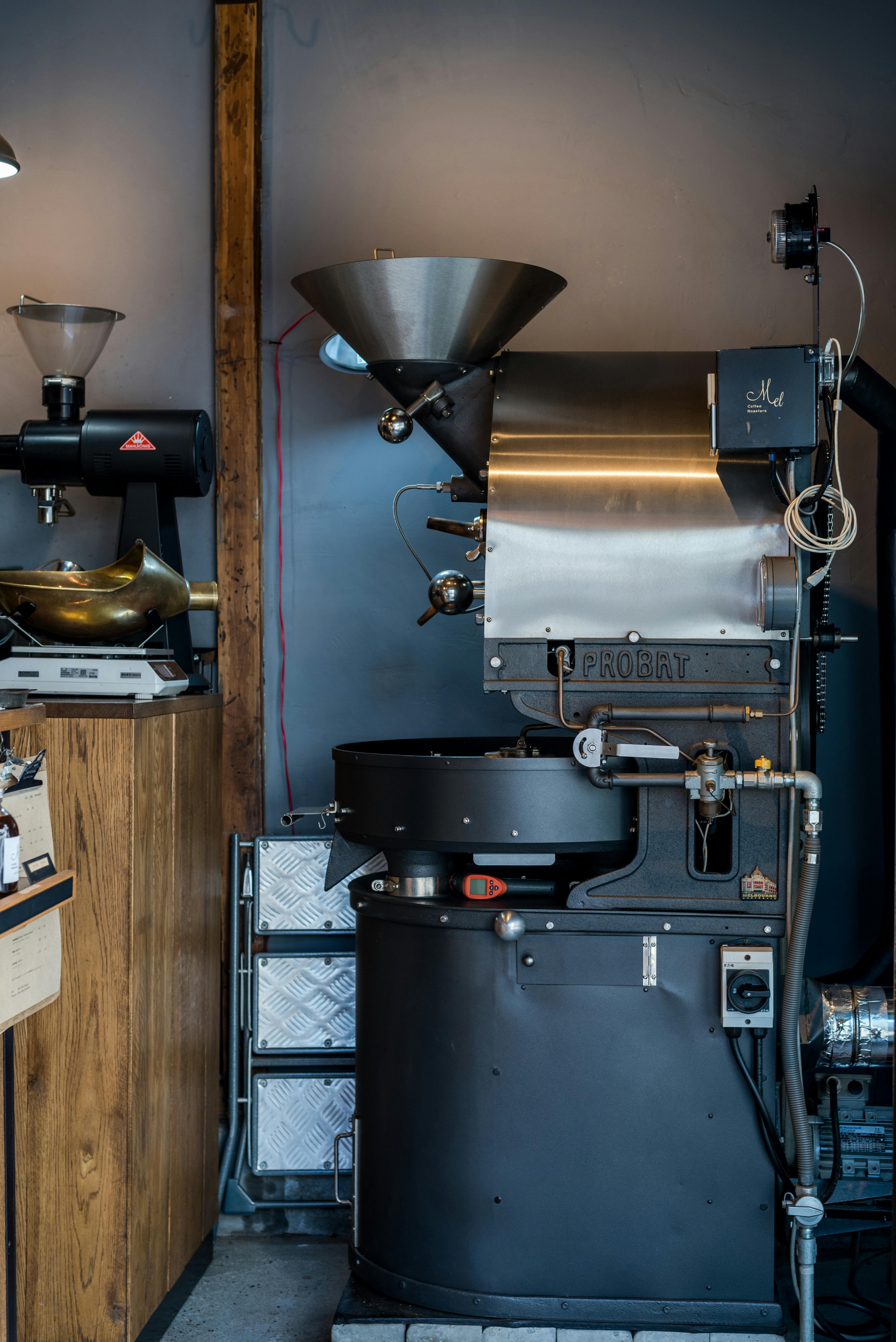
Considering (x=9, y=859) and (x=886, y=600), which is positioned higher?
(x=886, y=600)

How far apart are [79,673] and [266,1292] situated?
59.2 inches

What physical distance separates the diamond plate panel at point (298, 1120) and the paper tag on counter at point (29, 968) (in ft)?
3.52

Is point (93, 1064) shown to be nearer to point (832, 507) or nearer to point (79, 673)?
point (79, 673)

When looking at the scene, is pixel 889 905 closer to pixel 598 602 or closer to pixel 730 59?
pixel 598 602

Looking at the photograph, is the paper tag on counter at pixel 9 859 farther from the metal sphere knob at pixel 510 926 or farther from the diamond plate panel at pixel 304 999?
the diamond plate panel at pixel 304 999

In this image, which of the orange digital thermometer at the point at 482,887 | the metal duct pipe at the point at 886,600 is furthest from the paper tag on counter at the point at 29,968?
the metal duct pipe at the point at 886,600

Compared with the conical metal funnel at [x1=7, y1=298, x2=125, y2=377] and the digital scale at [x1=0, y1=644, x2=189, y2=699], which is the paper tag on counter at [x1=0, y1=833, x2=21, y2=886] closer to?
the digital scale at [x1=0, y1=644, x2=189, y2=699]

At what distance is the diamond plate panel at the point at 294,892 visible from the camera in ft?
9.46

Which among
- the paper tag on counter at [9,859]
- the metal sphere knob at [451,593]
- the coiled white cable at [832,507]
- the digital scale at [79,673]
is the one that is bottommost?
the paper tag on counter at [9,859]

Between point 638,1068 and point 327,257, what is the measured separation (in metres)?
2.21

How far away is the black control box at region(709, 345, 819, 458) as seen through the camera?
6.64 feet

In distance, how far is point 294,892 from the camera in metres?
2.89

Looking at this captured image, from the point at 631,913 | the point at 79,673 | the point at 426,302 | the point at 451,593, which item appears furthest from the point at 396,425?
the point at 631,913

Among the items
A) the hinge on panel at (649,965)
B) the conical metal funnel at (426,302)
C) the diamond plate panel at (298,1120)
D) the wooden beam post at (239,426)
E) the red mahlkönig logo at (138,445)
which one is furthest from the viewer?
the wooden beam post at (239,426)
